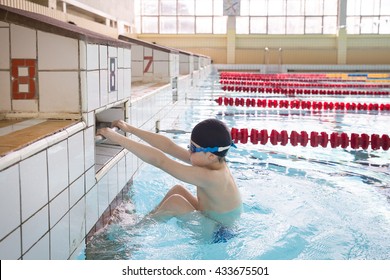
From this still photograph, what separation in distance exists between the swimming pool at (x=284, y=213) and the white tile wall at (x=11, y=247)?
3.36ft

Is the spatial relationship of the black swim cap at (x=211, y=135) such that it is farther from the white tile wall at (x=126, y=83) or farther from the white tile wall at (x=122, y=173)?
the white tile wall at (x=126, y=83)

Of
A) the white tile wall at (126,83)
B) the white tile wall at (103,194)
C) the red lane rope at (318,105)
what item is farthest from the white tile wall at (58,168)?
the red lane rope at (318,105)

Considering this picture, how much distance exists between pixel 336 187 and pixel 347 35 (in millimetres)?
22277

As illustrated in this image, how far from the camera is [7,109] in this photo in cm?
295

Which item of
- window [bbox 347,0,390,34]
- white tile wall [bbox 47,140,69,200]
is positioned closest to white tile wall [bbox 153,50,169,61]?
white tile wall [bbox 47,140,69,200]

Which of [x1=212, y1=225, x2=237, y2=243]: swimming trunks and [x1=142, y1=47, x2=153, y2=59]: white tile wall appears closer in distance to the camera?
[x1=212, y1=225, x2=237, y2=243]: swimming trunks

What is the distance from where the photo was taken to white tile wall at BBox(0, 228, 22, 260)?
1833 millimetres

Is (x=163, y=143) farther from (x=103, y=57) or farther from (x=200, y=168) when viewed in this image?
(x=103, y=57)

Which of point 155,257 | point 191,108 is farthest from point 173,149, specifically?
point 191,108

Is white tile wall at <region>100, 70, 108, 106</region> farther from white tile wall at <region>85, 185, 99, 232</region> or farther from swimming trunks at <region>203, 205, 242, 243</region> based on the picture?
swimming trunks at <region>203, 205, 242, 243</region>

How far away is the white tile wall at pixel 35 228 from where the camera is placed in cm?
205

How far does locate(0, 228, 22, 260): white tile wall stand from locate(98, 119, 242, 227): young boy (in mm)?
1127

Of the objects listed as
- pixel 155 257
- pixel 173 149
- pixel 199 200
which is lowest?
pixel 155 257
